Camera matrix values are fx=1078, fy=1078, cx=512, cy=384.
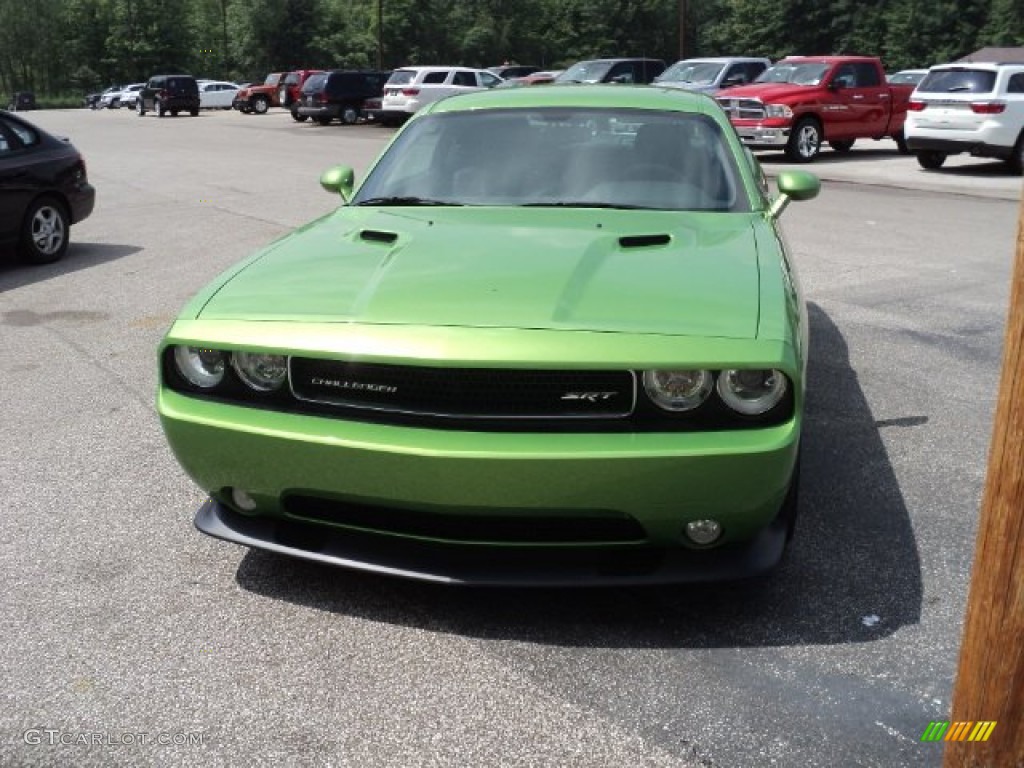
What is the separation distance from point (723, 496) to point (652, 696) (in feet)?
1.85

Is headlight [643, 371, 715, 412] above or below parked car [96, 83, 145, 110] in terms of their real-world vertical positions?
above

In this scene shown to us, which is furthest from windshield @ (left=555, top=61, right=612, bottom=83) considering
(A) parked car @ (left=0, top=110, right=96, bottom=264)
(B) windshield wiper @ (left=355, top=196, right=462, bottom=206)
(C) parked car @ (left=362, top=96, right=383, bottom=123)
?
(B) windshield wiper @ (left=355, top=196, right=462, bottom=206)

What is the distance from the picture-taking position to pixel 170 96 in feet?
155

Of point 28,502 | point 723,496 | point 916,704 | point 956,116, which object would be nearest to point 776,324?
point 723,496

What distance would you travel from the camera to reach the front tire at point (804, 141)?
19172 mm

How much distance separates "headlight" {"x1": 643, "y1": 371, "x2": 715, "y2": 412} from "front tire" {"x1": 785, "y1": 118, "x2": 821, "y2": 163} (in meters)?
17.2

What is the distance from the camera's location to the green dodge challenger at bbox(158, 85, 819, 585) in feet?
9.52

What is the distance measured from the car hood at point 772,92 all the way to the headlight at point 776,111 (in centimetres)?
12

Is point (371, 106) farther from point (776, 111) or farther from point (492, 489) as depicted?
point (492, 489)

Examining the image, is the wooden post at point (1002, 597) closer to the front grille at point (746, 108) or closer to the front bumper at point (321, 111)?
Result: the front grille at point (746, 108)

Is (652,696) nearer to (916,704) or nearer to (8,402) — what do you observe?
(916,704)

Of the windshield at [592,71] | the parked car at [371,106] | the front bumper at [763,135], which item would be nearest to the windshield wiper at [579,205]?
the front bumper at [763,135]

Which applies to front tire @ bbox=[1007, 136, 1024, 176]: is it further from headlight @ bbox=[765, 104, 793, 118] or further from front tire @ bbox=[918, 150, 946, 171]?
headlight @ bbox=[765, 104, 793, 118]

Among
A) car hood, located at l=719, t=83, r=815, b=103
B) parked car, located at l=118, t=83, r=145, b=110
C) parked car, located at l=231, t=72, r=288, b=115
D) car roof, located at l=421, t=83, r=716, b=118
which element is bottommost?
parked car, located at l=118, t=83, r=145, b=110
